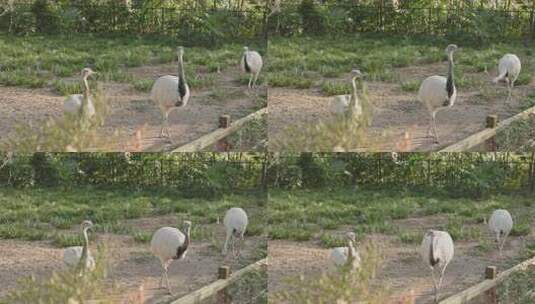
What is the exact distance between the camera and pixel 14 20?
25.6 feet

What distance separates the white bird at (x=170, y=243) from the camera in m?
6.98

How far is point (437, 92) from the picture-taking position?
7.07m

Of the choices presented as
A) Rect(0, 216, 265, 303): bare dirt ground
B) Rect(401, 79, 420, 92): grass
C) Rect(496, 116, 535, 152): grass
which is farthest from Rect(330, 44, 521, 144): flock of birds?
Rect(0, 216, 265, 303): bare dirt ground

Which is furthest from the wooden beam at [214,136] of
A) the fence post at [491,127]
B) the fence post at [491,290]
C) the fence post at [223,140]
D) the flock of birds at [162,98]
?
the fence post at [491,290]

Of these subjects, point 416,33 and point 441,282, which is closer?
point 441,282

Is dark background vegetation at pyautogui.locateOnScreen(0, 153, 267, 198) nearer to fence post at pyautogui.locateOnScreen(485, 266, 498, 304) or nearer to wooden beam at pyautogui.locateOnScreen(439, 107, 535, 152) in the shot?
wooden beam at pyautogui.locateOnScreen(439, 107, 535, 152)

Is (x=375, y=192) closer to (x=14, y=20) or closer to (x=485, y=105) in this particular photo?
(x=485, y=105)

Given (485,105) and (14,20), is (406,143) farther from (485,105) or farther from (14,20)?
(14,20)

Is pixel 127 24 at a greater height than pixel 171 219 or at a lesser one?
greater

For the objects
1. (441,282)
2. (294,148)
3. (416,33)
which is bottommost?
(441,282)

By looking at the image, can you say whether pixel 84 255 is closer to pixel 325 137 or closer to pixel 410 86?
pixel 325 137

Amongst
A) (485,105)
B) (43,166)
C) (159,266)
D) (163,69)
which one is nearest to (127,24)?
(163,69)

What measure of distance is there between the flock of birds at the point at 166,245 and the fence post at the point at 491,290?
1250 millimetres

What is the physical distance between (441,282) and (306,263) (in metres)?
0.69
